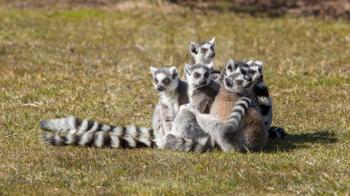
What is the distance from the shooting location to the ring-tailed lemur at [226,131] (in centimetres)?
966

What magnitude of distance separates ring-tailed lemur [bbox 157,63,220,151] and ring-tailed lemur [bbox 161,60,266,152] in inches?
0.6

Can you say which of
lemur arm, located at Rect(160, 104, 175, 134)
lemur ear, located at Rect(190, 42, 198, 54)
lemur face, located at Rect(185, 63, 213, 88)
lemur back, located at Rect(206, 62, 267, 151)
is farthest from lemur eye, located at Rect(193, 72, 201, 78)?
lemur ear, located at Rect(190, 42, 198, 54)

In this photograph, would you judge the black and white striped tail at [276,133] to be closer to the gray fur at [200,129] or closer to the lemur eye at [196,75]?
the gray fur at [200,129]

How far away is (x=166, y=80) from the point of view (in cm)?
1048

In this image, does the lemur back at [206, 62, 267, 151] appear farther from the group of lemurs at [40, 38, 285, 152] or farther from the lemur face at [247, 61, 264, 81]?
the lemur face at [247, 61, 264, 81]

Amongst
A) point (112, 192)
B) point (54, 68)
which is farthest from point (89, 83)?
point (112, 192)

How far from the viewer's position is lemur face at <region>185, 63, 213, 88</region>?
34.1 ft

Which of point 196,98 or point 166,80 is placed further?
point 166,80

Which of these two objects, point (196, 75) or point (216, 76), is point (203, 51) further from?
point (196, 75)

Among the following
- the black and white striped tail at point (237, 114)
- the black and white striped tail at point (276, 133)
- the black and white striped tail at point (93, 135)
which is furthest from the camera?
the black and white striped tail at point (276, 133)

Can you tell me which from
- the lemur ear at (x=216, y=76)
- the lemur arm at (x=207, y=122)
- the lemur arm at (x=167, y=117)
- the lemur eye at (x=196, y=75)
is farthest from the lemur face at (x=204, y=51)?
the lemur arm at (x=207, y=122)

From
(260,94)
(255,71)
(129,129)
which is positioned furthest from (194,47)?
(129,129)

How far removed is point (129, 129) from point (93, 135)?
59 centimetres

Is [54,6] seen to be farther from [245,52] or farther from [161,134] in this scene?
[161,134]
